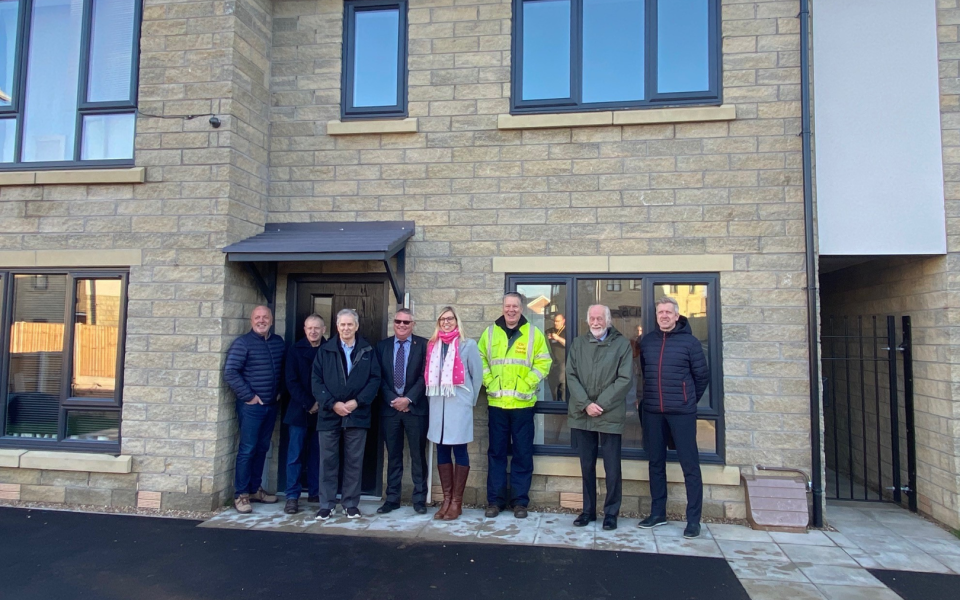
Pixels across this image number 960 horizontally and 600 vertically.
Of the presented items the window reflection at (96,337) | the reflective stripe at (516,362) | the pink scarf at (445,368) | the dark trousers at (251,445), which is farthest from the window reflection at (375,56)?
the dark trousers at (251,445)

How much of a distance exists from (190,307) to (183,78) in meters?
2.24

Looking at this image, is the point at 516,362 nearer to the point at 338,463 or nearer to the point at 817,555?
the point at 338,463

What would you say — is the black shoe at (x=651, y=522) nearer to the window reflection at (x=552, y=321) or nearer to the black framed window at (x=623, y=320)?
the black framed window at (x=623, y=320)

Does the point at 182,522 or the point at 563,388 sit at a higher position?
the point at 563,388

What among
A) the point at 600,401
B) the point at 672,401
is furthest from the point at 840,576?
the point at 600,401

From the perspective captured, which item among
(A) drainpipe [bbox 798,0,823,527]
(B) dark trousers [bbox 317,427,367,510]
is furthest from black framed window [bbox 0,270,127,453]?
(A) drainpipe [bbox 798,0,823,527]

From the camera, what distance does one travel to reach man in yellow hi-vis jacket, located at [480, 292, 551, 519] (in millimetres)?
5562

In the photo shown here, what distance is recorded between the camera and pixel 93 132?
6.32 m

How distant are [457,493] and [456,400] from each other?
2.75ft

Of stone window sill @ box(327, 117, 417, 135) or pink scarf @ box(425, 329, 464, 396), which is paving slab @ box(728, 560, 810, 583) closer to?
pink scarf @ box(425, 329, 464, 396)

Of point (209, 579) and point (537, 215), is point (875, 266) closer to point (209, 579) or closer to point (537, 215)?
point (537, 215)

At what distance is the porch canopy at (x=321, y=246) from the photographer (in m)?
5.52

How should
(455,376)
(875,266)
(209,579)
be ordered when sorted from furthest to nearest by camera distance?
1. (875,266)
2. (455,376)
3. (209,579)

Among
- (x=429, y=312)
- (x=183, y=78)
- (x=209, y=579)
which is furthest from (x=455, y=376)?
(x=183, y=78)
